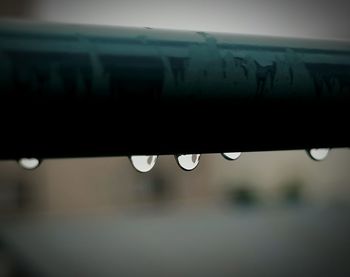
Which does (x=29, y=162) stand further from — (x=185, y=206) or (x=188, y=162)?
(x=185, y=206)

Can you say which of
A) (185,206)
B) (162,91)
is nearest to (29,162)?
(162,91)

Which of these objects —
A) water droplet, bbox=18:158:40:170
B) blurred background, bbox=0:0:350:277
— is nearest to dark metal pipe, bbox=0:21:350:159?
water droplet, bbox=18:158:40:170

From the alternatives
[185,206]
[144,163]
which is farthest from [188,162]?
[185,206]

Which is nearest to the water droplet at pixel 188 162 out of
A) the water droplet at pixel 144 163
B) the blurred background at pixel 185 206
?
the water droplet at pixel 144 163

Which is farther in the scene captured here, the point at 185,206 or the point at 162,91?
the point at 185,206

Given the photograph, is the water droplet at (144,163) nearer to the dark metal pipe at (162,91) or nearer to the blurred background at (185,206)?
the dark metal pipe at (162,91)

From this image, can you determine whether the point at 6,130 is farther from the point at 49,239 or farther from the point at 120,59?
the point at 49,239

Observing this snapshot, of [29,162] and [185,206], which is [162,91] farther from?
[185,206]

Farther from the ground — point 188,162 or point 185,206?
point 185,206
